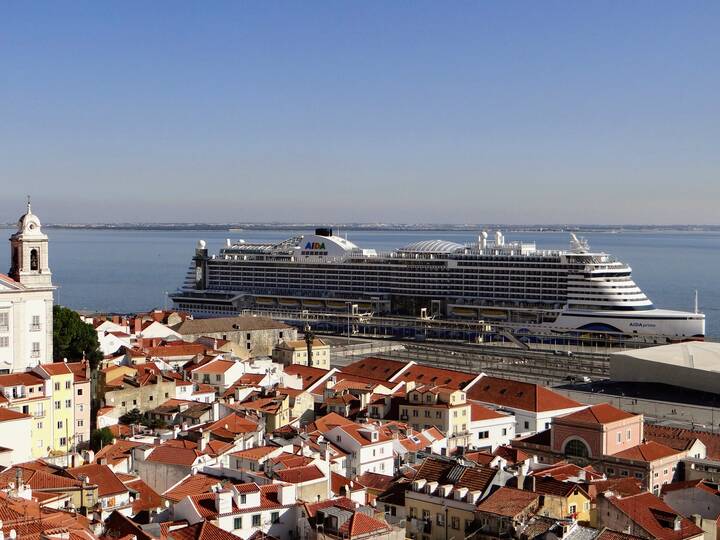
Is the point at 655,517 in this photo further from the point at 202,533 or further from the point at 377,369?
the point at 377,369

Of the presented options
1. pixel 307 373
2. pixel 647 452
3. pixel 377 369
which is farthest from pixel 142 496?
pixel 377 369

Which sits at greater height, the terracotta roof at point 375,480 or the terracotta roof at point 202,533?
the terracotta roof at point 202,533

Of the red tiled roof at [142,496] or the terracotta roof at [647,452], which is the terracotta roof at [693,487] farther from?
the red tiled roof at [142,496]

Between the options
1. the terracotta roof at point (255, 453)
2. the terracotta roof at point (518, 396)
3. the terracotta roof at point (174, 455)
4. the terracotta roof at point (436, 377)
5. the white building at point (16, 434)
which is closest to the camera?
the terracotta roof at point (255, 453)

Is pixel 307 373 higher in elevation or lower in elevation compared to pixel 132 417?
higher

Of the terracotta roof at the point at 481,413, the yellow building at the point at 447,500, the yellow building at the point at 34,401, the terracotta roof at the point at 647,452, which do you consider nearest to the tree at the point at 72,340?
the yellow building at the point at 34,401

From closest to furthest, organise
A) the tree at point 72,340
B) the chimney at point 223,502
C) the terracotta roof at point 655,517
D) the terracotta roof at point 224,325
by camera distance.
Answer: the chimney at point 223,502, the terracotta roof at point 655,517, the tree at point 72,340, the terracotta roof at point 224,325

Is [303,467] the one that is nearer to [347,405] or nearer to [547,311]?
[347,405]
